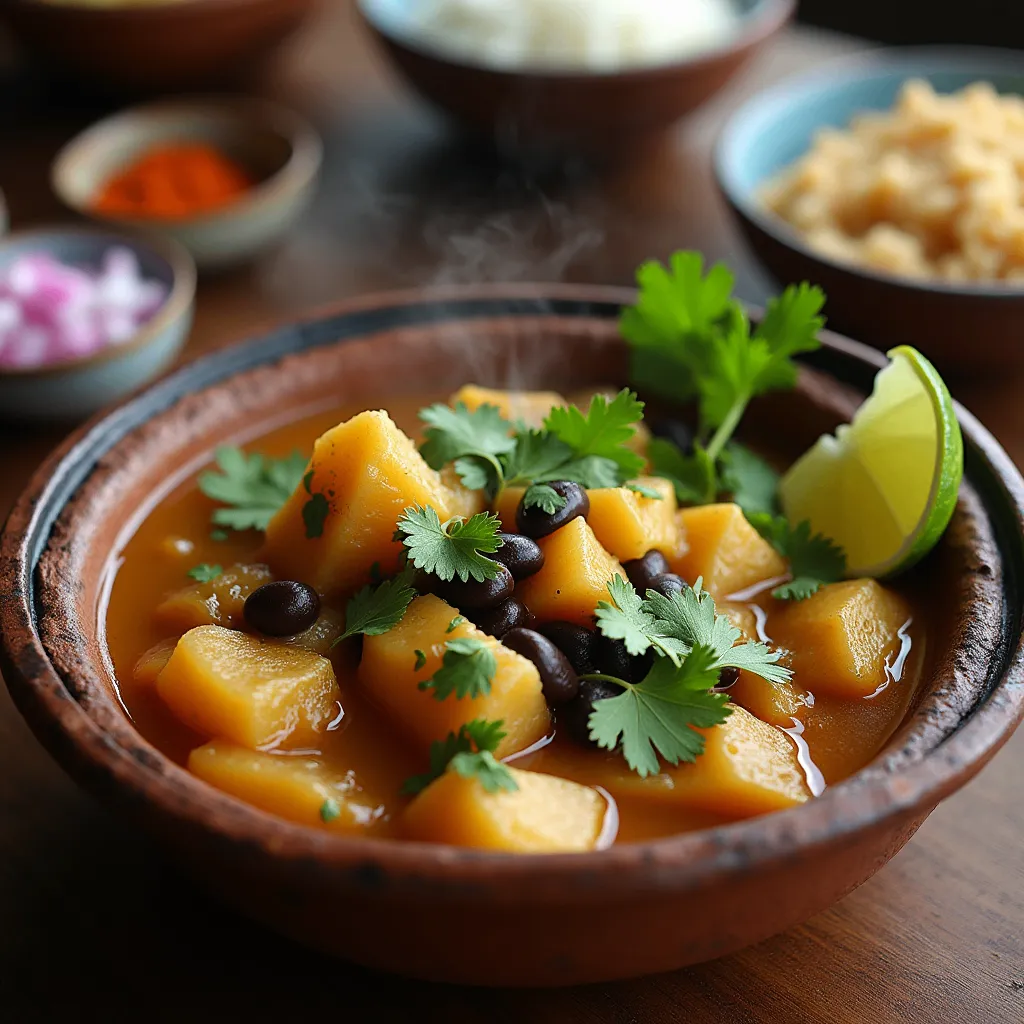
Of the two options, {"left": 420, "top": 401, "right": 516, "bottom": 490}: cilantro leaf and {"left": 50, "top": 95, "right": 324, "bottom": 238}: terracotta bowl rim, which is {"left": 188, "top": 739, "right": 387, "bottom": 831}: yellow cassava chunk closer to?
{"left": 420, "top": 401, "right": 516, "bottom": 490}: cilantro leaf

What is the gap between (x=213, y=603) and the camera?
7.14 feet

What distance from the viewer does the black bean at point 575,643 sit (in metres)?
1.96

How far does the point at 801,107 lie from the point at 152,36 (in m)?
2.36

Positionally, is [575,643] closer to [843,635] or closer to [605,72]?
[843,635]

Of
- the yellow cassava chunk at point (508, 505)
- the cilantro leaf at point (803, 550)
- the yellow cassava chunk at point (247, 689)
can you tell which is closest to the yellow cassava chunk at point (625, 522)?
the yellow cassava chunk at point (508, 505)

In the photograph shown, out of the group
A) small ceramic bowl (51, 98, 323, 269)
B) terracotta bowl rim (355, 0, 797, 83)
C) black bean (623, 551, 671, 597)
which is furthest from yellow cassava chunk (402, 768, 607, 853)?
terracotta bowl rim (355, 0, 797, 83)

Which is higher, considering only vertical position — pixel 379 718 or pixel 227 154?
pixel 379 718

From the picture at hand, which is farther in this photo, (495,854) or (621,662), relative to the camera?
(621,662)

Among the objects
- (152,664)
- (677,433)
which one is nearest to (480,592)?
(152,664)

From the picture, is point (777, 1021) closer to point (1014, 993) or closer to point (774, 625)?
point (1014, 993)

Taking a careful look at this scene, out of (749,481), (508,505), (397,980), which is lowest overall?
(397,980)

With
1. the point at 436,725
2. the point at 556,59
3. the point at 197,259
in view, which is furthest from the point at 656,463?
the point at 556,59

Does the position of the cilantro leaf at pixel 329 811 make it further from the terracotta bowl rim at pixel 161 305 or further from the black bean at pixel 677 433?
the terracotta bowl rim at pixel 161 305

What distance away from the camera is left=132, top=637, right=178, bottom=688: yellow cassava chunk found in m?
2.04
